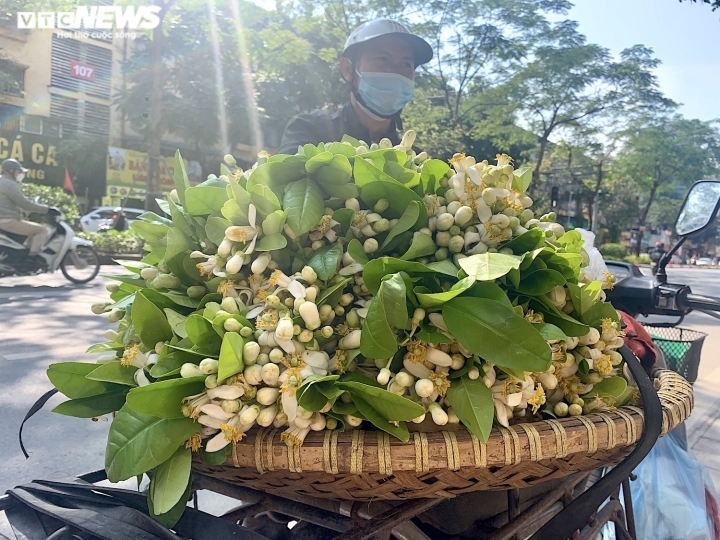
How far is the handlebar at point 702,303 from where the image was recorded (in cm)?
179

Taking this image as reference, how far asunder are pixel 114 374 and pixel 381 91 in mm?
1474

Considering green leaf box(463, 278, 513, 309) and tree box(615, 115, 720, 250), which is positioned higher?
tree box(615, 115, 720, 250)

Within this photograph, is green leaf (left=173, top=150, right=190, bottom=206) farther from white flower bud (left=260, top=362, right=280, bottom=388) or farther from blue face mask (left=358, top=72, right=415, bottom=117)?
blue face mask (left=358, top=72, right=415, bottom=117)

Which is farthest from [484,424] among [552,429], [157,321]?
[157,321]

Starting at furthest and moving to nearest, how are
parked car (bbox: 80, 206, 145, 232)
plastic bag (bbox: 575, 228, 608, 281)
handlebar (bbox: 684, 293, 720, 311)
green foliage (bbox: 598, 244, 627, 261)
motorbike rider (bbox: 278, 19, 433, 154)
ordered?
green foliage (bbox: 598, 244, 627, 261), parked car (bbox: 80, 206, 145, 232), motorbike rider (bbox: 278, 19, 433, 154), handlebar (bbox: 684, 293, 720, 311), plastic bag (bbox: 575, 228, 608, 281)

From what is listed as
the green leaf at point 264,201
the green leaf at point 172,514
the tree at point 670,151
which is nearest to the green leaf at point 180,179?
the green leaf at point 264,201

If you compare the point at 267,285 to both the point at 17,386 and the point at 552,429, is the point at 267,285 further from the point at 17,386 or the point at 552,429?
the point at 17,386

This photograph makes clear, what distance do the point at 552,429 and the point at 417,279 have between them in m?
0.29

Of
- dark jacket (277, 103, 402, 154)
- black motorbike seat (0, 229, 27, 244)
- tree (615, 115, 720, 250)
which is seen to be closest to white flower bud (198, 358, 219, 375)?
dark jacket (277, 103, 402, 154)

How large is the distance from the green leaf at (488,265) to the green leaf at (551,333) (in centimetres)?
10

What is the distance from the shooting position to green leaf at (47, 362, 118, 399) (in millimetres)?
940

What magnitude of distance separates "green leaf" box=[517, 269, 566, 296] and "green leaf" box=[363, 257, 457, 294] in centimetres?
12

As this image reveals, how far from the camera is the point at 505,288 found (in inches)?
35.6

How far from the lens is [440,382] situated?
2.72 feet
